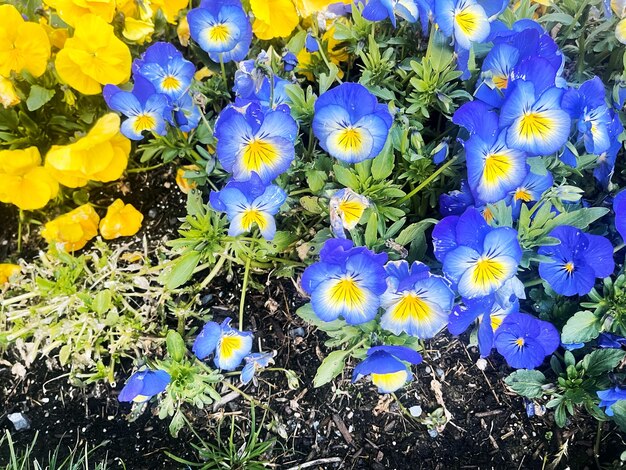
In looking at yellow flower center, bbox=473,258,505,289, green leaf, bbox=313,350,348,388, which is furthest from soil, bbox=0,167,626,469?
yellow flower center, bbox=473,258,505,289

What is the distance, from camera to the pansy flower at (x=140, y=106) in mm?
1599

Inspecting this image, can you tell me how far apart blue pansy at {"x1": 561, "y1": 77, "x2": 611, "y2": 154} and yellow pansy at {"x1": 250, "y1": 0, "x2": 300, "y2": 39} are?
819mm

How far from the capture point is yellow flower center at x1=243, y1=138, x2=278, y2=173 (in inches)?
53.7

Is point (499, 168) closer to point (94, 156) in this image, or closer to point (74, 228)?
point (94, 156)

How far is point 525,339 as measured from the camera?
1522 millimetres

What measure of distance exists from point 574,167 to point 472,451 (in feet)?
2.75

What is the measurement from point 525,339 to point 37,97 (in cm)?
155

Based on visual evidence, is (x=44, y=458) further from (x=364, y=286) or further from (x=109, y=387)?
(x=364, y=286)

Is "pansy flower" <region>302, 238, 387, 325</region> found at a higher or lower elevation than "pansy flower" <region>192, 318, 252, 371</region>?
lower

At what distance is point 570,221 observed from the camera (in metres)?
1.39

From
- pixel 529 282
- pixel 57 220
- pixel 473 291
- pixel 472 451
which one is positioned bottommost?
pixel 472 451

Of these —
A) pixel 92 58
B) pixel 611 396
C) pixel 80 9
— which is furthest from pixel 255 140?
pixel 611 396

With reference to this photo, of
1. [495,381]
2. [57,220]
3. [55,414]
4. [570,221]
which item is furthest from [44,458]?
[570,221]

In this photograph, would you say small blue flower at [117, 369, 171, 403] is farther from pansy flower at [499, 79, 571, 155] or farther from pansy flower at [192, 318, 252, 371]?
pansy flower at [499, 79, 571, 155]
